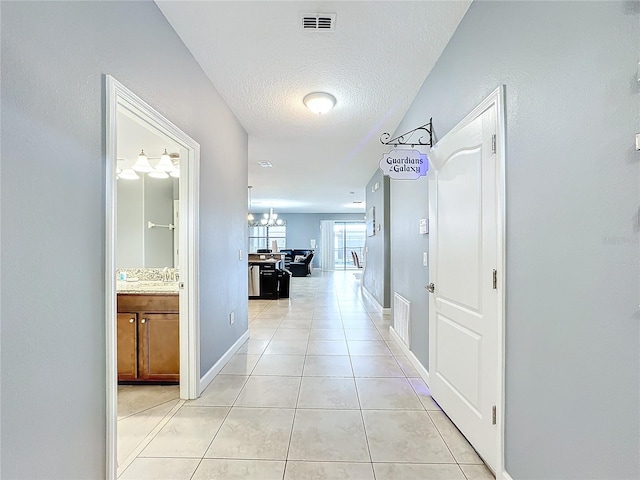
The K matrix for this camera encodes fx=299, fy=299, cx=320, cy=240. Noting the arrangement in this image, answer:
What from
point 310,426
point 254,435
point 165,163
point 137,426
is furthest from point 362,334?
point 165,163

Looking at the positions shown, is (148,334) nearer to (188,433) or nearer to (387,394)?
(188,433)

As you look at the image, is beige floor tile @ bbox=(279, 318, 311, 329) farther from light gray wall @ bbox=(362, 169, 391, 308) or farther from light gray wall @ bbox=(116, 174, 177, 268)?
light gray wall @ bbox=(116, 174, 177, 268)

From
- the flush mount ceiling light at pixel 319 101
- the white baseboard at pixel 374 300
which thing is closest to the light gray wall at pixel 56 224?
the flush mount ceiling light at pixel 319 101

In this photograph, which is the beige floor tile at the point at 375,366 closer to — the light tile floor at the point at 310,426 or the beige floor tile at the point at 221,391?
the light tile floor at the point at 310,426

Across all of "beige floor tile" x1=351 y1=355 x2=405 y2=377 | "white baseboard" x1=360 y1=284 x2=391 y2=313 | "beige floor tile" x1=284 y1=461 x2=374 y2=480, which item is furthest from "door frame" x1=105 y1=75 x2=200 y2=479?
"white baseboard" x1=360 y1=284 x2=391 y2=313

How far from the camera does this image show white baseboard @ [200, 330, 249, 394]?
2619 mm

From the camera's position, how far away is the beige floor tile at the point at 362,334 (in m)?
4.06

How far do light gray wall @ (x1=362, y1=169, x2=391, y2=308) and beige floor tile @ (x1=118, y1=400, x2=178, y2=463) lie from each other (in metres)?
3.90

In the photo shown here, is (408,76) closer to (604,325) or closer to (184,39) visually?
(184,39)

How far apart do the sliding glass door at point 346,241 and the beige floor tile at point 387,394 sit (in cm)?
1143

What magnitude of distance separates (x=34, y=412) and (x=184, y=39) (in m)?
2.30

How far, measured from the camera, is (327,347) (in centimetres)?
370

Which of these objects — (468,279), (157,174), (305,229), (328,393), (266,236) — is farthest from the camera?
(266,236)

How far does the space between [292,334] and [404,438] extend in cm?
246
